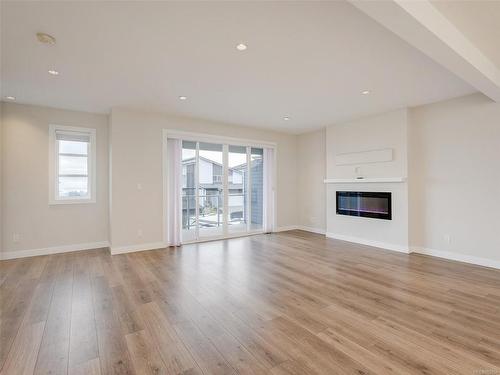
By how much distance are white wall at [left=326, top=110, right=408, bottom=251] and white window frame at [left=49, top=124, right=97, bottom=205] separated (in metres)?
5.20

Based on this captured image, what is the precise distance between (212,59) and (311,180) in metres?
4.68

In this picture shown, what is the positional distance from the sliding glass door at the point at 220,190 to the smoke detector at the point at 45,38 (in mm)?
3081

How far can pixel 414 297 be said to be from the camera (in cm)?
282

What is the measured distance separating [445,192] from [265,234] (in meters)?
3.87

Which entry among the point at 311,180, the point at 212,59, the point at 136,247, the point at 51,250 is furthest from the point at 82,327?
the point at 311,180

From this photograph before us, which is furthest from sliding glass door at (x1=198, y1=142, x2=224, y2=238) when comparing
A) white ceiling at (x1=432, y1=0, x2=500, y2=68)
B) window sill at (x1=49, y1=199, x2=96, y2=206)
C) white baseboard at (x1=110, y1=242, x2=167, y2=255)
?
white ceiling at (x1=432, y1=0, x2=500, y2=68)

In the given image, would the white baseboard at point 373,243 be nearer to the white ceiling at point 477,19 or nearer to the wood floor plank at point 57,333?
the white ceiling at point 477,19

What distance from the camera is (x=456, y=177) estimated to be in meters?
4.20

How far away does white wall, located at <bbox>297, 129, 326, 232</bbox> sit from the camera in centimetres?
656

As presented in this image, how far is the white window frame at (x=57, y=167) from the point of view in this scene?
466 cm

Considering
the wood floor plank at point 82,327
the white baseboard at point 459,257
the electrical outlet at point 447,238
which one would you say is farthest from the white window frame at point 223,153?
the electrical outlet at point 447,238

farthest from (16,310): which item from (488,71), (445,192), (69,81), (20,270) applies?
(445,192)

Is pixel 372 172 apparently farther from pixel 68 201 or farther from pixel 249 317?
pixel 68 201

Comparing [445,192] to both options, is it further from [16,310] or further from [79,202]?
[79,202]
